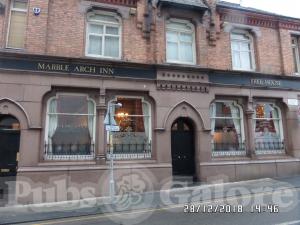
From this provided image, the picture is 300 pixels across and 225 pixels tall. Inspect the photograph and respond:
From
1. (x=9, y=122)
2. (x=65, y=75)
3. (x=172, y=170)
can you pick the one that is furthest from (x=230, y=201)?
(x=9, y=122)

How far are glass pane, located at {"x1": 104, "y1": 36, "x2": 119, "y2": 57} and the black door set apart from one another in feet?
13.7

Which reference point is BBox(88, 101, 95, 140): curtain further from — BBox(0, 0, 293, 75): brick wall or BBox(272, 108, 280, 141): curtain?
BBox(272, 108, 280, 141): curtain

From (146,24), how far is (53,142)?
6571mm

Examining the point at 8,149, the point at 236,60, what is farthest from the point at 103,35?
the point at 236,60

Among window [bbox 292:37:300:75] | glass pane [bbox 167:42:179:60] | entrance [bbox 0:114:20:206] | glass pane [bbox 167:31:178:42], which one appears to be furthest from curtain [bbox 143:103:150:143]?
window [bbox 292:37:300:75]

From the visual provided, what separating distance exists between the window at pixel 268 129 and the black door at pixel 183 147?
3.52 meters

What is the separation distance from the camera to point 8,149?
10859 millimetres

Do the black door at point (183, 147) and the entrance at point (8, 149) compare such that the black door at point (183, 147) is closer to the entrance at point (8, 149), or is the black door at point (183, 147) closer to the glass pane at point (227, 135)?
the glass pane at point (227, 135)

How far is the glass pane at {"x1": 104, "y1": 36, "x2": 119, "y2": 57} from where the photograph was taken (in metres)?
12.8

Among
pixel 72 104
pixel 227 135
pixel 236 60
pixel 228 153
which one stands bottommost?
pixel 228 153

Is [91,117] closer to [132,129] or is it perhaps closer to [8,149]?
[132,129]

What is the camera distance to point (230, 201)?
30.9 feet

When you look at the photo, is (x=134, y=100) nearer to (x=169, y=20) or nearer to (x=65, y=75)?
(x=65, y=75)

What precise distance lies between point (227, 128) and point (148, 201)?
6.13 metres
